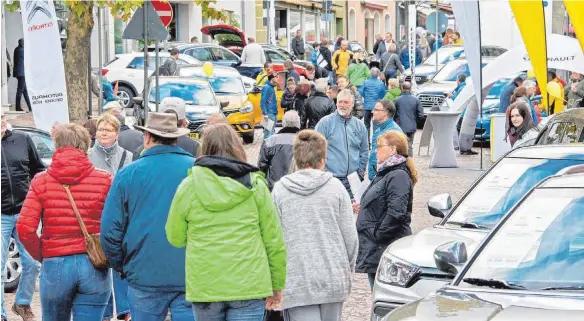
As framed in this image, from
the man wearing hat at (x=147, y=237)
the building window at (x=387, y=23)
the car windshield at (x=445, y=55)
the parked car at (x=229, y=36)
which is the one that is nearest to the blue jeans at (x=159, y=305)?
the man wearing hat at (x=147, y=237)

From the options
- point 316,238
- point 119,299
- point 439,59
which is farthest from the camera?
point 439,59

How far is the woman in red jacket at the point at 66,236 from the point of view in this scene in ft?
26.0

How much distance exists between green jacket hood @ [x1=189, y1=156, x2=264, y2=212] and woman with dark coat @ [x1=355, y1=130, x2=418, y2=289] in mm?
2648

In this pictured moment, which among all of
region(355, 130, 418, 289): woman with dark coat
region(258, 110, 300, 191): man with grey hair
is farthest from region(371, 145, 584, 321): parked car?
region(258, 110, 300, 191): man with grey hair

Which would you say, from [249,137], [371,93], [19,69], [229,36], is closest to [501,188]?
[371,93]

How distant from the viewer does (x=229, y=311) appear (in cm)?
683

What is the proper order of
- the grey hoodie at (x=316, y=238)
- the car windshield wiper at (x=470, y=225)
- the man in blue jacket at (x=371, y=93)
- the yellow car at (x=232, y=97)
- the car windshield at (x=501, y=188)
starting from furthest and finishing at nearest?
the man in blue jacket at (x=371, y=93) → the yellow car at (x=232, y=97) → the car windshield at (x=501, y=188) → the car windshield wiper at (x=470, y=225) → the grey hoodie at (x=316, y=238)

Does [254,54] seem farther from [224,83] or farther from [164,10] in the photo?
[164,10]

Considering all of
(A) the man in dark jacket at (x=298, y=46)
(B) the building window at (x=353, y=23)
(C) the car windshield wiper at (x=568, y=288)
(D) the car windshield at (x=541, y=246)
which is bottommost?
(C) the car windshield wiper at (x=568, y=288)

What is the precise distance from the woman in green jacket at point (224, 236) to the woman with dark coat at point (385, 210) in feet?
8.43

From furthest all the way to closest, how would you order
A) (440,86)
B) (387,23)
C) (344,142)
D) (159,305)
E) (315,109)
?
1. (387,23)
2. (440,86)
3. (315,109)
4. (344,142)
5. (159,305)

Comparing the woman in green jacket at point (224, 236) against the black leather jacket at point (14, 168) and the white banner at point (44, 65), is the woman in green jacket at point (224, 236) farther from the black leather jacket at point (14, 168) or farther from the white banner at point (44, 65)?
the white banner at point (44, 65)

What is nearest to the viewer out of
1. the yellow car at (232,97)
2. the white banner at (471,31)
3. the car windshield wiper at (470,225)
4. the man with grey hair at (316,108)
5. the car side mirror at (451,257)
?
the car side mirror at (451,257)

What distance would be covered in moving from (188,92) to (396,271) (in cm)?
1732
